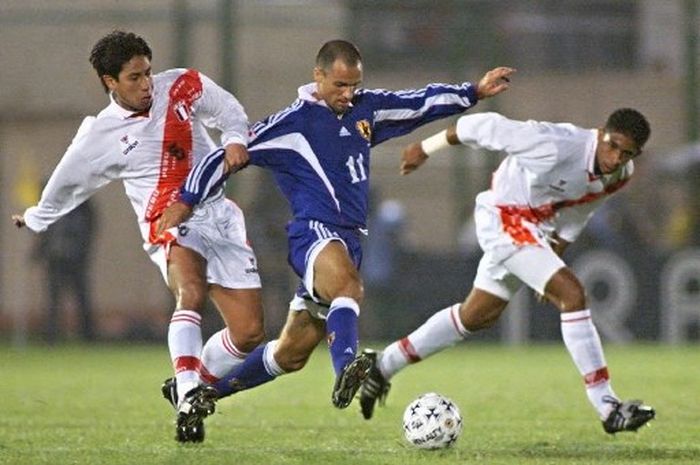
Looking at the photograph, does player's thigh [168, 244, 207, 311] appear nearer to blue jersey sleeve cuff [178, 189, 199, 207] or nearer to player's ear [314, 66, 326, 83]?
blue jersey sleeve cuff [178, 189, 199, 207]

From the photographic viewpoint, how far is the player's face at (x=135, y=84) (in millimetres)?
8398

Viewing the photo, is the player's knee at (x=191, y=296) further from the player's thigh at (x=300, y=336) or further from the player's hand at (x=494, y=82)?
the player's hand at (x=494, y=82)

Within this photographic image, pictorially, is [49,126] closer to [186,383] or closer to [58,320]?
Result: [58,320]

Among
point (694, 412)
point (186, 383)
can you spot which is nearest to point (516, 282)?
point (694, 412)

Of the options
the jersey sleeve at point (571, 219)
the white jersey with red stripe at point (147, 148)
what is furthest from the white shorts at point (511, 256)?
the white jersey with red stripe at point (147, 148)

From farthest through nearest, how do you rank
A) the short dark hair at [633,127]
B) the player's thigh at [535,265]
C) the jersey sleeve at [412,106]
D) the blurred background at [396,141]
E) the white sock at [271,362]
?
the blurred background at [396,141], the player's thigh at [535,265], the short dark hair at [633,127], the white sock at [271,362], the jersey sleeve at [412,106]

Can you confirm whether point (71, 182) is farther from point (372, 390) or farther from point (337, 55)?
point (372, 390)

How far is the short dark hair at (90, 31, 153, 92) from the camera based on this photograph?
8.38m

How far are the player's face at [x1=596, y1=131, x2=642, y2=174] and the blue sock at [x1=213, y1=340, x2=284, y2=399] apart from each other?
2.03 metres

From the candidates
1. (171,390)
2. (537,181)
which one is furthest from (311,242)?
(537,181)

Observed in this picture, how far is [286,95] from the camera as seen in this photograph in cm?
1888

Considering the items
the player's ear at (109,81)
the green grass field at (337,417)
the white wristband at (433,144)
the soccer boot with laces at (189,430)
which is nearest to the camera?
the green grass field at (337,417)

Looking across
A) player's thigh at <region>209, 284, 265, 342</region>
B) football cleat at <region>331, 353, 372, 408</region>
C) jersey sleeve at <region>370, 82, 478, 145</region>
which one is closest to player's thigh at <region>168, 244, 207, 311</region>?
player's thigh at <region>209, 284, 265, 342</region>

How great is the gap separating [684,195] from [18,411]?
35.1ft
